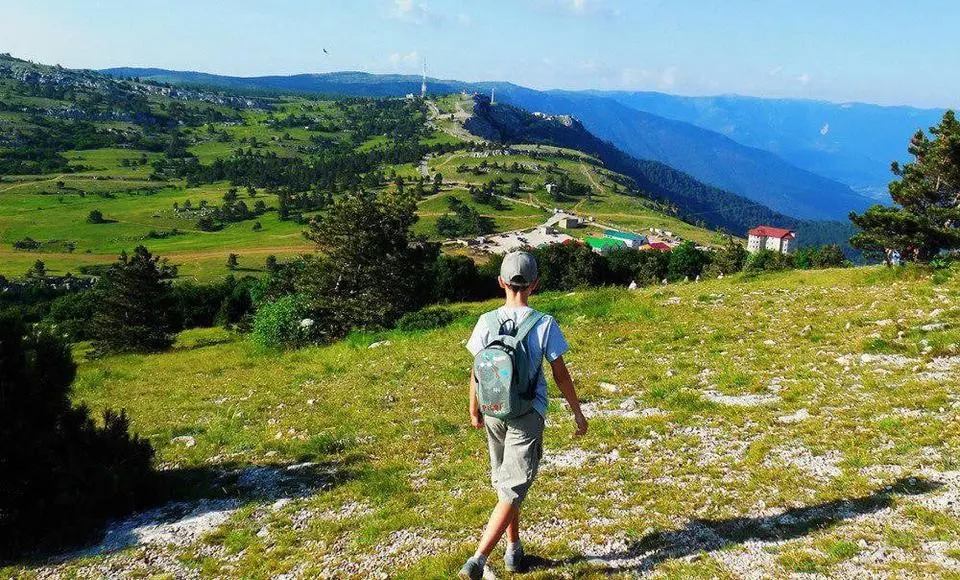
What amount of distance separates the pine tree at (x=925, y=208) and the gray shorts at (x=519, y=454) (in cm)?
2711

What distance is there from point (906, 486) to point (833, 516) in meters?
1.16

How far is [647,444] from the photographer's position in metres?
9.63

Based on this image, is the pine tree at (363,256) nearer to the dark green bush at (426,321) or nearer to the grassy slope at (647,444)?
the dark green bush at (426,321)

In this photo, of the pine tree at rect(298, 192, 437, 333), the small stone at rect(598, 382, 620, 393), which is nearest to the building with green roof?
the pine tree at rect(298, 192, 437, 333)

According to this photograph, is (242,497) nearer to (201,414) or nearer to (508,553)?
(508,553)

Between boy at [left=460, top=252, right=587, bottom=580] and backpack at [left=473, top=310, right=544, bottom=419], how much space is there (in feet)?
0.22

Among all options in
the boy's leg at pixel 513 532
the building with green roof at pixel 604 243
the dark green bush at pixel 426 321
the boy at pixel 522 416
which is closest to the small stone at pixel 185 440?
the boy at pixel 522 416

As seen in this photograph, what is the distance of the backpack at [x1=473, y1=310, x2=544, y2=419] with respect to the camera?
5.68 meters

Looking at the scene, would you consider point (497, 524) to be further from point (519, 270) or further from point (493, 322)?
point (519, 270)

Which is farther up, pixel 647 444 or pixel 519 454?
pixel 519 454

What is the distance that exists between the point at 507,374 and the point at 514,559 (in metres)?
2.29

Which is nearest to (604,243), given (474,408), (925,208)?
(925,208)

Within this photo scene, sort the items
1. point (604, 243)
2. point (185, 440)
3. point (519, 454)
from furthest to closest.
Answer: point (604, 243) → point (185, 440) → point (519, 454)

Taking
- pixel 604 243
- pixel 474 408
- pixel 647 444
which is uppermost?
pixel 474 408
